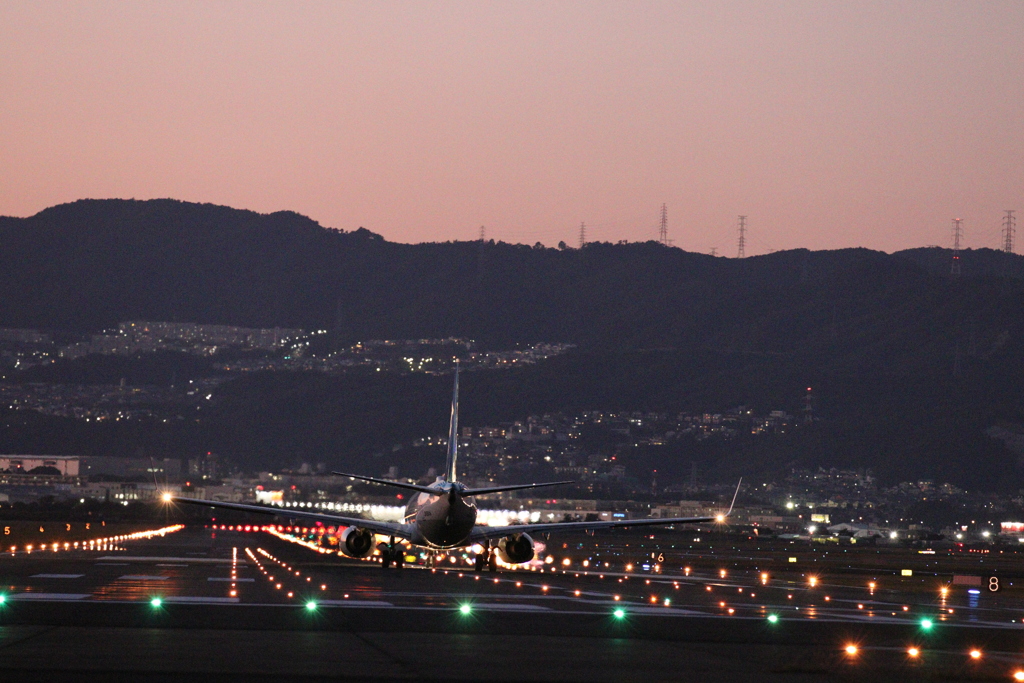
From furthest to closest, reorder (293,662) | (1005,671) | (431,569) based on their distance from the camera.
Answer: (431,569)
(1005,671)
(293,662)

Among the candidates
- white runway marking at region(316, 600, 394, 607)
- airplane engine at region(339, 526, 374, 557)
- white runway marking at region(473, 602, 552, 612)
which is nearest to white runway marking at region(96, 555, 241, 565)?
airplane engine at region(339, 526, 374, 557)

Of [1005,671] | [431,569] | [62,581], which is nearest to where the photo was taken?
[1005,671]

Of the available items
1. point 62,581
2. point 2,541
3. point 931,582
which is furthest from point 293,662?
point 2,541

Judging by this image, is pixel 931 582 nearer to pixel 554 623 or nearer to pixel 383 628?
pixel 554 623

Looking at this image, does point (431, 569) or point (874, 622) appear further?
point (431, 569)

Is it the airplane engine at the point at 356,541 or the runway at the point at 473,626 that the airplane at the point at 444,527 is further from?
the runway at the point at 473,626

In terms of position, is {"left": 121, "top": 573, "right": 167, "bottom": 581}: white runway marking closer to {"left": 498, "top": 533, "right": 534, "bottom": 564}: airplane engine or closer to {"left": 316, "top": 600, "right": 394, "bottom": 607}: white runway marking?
{"left": 316, "top": 600, "right": 394, "bottom": 607}: white runway marking
